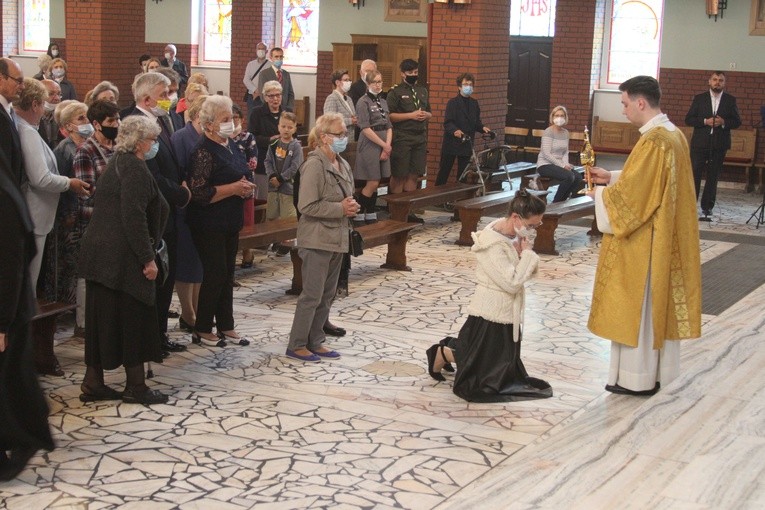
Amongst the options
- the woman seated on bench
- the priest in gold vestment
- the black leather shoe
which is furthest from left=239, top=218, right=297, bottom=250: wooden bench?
the woman seated on bench

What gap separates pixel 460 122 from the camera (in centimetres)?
1382

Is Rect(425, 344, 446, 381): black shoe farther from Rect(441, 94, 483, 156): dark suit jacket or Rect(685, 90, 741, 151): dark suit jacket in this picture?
Rect(685, 90, 741, 151): dark suit jacket

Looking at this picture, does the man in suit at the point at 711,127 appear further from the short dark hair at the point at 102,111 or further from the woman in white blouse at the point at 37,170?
the woman in white blouse at the point at 37,170

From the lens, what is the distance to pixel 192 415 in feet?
21.1

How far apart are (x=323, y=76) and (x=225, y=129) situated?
15.6 m

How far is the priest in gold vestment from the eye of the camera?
6.78m

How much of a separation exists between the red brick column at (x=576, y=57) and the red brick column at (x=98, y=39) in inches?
287

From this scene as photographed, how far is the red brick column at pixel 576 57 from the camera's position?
63.4 ft

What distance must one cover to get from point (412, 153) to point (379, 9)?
31.7ft

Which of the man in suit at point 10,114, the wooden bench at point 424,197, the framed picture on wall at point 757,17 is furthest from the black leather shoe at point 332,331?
the framed picture on wall at point 757,17

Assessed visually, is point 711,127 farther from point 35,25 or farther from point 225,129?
point 35,25

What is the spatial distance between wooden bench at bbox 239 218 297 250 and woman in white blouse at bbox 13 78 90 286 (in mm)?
2417

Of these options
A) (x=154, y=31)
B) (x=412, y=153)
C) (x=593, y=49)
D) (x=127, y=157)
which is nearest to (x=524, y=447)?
(x=127, y=157)

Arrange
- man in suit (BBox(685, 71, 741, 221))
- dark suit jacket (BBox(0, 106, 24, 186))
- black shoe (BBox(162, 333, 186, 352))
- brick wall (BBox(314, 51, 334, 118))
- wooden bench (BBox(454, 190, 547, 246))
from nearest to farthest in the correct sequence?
dark suit jacket (BBox(0, 106, 24, 186)) < black shoe (BBox(162, 333, 186, 352)) < wooden bench (BBox(454, 190, 547, 246)) < man in suit (BBox(685, 71, 741, 221)) < brick wall (BBox(314, 51, 334, 118))
